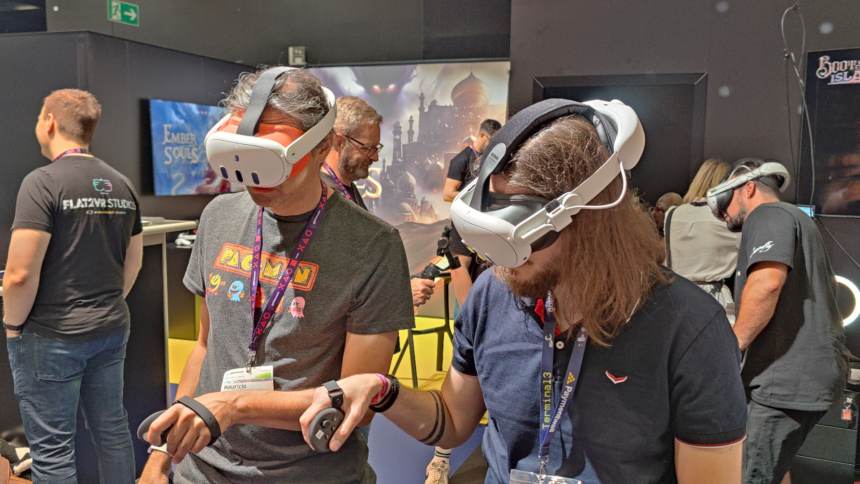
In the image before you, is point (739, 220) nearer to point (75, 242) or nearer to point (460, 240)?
point (460, 240)

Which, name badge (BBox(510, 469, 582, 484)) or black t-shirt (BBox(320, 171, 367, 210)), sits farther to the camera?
black t-shirt (BBox(320, 171, 367, 210))

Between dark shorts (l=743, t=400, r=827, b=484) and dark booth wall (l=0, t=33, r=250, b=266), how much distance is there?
17.6 feet

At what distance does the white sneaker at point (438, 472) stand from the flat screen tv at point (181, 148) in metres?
3.86

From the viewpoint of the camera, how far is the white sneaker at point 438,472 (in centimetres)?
318

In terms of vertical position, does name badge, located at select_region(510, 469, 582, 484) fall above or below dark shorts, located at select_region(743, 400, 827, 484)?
above

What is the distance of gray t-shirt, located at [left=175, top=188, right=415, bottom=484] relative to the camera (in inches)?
53.4

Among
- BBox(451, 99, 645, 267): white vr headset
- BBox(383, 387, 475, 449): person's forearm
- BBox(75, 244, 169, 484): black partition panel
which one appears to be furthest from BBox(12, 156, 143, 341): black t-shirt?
BBox(451, 99, 645, 267): white vr headset

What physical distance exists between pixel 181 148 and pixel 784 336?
590cm

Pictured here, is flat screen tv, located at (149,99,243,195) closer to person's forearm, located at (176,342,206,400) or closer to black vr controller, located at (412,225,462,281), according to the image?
black vr controller, located at (412,225,462,281)

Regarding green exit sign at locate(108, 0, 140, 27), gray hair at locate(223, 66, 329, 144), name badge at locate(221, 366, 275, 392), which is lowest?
name badge at locate(221, 366, 275, 392)

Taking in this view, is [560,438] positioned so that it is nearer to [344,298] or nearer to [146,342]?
[344,298]

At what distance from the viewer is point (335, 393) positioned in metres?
1.08

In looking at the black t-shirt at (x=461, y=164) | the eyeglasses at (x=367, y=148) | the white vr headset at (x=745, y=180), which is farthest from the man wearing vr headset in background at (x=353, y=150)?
the black t-shirt at (x=461, y=164)

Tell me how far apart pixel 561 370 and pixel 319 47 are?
6.83 m
